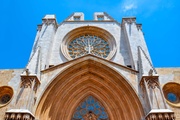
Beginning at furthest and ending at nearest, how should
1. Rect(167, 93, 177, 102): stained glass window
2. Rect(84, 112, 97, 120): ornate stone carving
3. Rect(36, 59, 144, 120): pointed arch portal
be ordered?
1. Rect(167, 93, 177, 102): stained glass window
2. Rect(84, 112, 97, 120): ornate stone carving
3. Rect(36, 59, 144, 120): pointed arch portal

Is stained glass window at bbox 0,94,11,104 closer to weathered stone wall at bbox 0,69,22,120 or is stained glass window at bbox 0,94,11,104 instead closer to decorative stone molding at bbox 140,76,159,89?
weathered stone wall at bbox 0,69,22,120

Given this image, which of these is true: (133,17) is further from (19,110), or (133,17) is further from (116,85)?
(19,110)

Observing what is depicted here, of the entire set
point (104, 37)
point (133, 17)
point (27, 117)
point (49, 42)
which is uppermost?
point (133, 17)

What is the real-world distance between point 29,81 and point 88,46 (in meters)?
6.00

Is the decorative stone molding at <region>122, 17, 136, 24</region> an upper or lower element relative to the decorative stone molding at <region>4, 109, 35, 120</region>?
upper

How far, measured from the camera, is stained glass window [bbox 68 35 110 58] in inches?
525

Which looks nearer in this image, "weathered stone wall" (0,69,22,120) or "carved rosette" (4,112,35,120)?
"carved rosette" (4,112,35,120)

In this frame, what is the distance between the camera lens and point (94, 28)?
48.0 feet

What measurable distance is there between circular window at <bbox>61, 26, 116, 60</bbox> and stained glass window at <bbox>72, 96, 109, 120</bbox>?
143 inches

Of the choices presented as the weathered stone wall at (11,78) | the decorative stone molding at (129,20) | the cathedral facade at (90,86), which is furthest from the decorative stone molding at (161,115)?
the decorative stone molding at (129,20)

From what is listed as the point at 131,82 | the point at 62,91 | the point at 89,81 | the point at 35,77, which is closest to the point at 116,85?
the point at 131,82

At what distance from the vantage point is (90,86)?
10.7 m

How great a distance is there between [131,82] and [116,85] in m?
0.86

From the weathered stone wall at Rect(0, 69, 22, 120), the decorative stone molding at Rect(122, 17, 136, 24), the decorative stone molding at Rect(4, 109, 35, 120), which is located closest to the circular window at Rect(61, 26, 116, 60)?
the decorative stone molding at Rect(122, 17, 136, 24)
